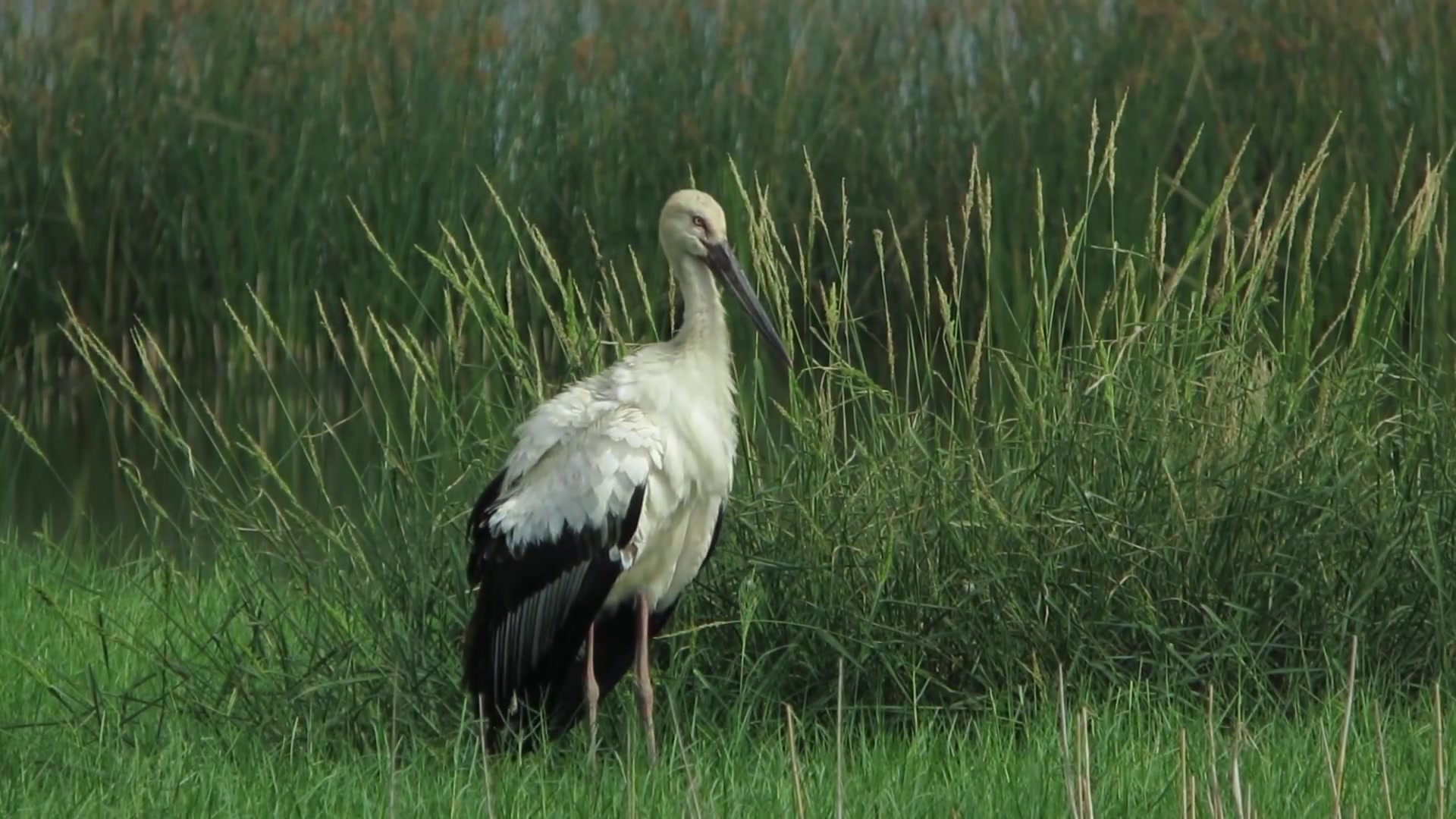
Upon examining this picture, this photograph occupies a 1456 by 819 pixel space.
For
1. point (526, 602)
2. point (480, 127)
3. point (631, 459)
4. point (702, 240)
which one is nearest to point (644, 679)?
point (526, 602)

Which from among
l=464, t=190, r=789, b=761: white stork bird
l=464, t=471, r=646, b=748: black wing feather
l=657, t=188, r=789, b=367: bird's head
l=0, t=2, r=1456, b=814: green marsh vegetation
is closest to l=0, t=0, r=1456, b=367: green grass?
l=0, t=2, r=1456, b=814: green marsh vegetation

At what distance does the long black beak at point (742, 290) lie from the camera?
4.96 metres

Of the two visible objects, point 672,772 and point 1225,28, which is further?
point 1225,28

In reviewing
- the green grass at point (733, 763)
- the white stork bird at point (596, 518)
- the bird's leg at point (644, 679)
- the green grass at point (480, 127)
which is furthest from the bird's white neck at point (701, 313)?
the green grass at point (480, 127)

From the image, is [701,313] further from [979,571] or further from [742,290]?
[979,571]

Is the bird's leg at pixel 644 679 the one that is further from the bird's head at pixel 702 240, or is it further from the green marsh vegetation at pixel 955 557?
the bird's head at pixel 702 240

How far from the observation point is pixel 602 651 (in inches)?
198

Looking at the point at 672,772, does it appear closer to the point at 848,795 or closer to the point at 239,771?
the point at 848,795

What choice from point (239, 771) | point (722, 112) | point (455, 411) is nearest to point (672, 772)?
point (239, 771)

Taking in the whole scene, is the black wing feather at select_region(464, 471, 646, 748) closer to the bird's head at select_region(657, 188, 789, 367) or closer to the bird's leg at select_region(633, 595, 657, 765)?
the bird's leg at select_region(633, 595, 657, 765)

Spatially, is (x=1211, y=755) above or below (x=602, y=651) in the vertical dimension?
above

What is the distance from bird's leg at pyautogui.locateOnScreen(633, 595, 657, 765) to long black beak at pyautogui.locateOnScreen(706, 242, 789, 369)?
1.95ft

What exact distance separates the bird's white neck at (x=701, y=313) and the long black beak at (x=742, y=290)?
1.2 inches

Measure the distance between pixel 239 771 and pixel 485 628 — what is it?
0.55 metres
